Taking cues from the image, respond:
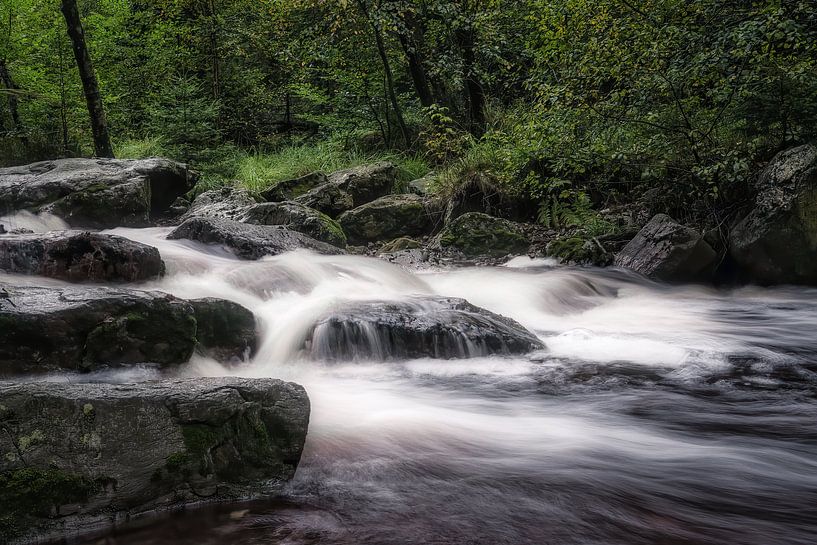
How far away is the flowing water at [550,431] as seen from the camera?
2.63 m

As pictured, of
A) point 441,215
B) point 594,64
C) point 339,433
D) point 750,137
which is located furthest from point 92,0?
point 339,433

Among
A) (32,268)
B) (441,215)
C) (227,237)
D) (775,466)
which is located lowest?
(775,466)

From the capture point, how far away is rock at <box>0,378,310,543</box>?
2.37 meters

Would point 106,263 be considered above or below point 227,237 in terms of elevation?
below

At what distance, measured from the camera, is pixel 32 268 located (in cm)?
584

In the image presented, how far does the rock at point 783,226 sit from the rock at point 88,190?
9.56 metres

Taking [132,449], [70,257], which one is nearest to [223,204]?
[70,257]

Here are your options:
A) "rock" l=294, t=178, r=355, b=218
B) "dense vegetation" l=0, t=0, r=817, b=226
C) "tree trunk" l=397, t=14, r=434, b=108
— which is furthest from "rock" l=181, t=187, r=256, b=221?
"tree trunk" l=397, t=14, r=434, b=108

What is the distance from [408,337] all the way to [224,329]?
1593mm

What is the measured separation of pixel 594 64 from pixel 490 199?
129 inches

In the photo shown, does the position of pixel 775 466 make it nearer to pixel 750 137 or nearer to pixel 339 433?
pixel 339 433

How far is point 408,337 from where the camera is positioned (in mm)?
5543

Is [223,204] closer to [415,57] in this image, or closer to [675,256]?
[415,57]

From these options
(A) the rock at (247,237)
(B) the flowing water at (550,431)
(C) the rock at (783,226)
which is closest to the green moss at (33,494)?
(B) the flowing water at (550,431)
